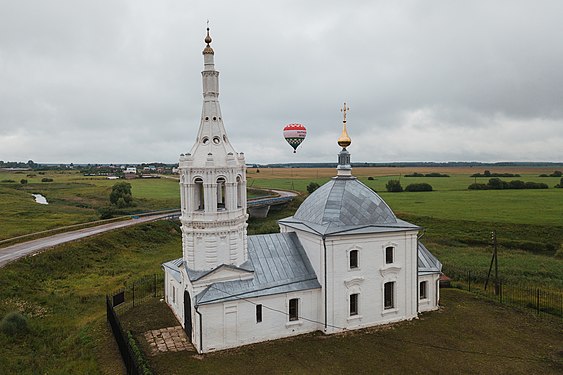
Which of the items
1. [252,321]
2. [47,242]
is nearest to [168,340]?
[252,321]

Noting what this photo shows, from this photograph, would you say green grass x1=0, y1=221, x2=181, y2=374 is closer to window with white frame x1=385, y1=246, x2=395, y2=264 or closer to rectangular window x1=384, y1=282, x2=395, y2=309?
rectangular window x1=384, y1=282, x2=395, y2=309

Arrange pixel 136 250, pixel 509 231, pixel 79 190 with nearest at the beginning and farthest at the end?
pixel 136 250
pixel 509 231
pixel 79 190

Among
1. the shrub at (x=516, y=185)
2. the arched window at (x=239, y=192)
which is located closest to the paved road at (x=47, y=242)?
the arched window at (x=239, y=192)

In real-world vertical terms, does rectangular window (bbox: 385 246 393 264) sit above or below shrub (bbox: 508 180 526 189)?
below

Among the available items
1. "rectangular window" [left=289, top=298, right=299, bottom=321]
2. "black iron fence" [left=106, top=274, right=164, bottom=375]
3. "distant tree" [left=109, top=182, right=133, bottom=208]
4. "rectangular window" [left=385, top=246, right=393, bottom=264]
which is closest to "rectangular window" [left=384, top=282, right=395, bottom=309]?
"rectangular window" [left=385, top=246, right=393, bottom=264]

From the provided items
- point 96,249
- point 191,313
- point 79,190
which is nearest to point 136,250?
point 96,249

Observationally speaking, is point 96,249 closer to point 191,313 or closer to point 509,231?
point 191,313

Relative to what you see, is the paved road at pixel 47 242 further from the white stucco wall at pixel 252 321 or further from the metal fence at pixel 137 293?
the white stucco wall at pixel 252 321
